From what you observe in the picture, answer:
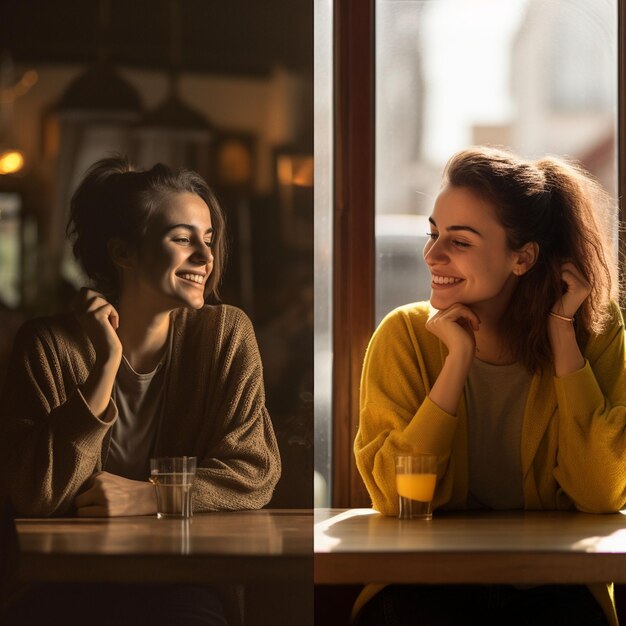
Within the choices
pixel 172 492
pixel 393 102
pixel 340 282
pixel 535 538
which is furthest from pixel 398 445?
pixel 393 102

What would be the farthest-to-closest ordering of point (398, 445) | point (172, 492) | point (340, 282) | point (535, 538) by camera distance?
point (340, 282), point (398, 445), point (535, 538), point (172, 492)

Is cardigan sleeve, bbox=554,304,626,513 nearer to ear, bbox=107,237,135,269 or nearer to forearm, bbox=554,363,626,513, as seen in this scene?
forearm, bbox=554,363,626,513

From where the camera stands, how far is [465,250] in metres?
1.73

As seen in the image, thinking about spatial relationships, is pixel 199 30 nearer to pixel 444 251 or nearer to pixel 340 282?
pixel 444 251

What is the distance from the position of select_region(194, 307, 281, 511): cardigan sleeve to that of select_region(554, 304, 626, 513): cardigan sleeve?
0.76 m

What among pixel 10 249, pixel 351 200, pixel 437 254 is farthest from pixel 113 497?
pixel 351 200

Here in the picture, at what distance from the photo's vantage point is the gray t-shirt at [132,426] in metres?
1.07

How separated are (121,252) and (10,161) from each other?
152mm

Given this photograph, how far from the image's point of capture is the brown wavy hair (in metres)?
1.73

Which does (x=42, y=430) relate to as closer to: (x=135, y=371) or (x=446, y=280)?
(x=135, y=371)

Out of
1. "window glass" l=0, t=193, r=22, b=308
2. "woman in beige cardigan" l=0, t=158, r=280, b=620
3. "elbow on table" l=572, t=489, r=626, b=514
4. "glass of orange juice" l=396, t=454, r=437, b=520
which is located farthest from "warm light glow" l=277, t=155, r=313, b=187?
"elbow on table" l=572, t=489, r=626, b=514

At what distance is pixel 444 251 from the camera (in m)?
1.73

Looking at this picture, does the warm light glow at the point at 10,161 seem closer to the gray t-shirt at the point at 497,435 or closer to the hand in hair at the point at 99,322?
the hand in hair at the point at 99,322

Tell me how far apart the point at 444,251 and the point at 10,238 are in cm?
91
